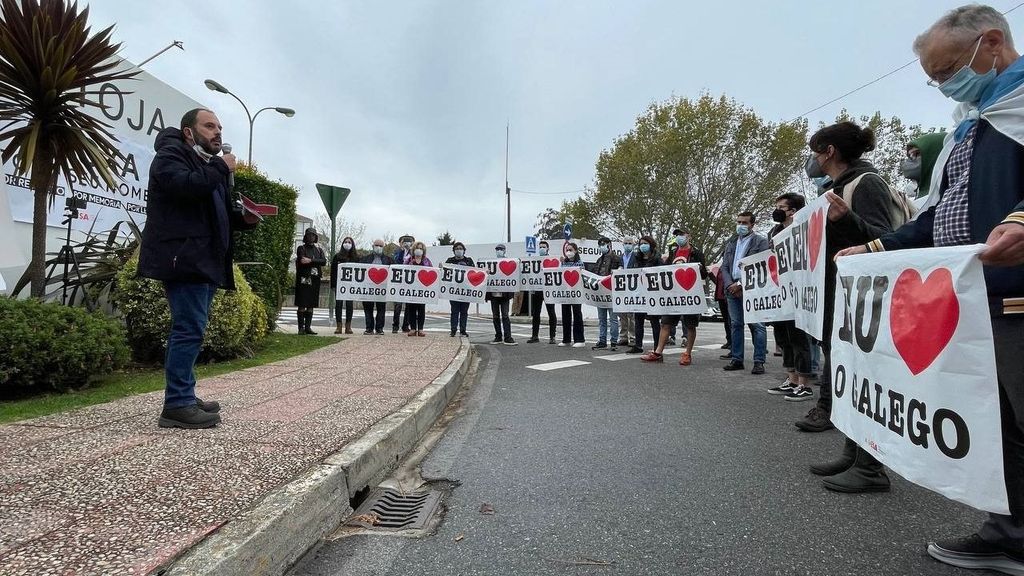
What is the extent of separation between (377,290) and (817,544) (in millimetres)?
9869

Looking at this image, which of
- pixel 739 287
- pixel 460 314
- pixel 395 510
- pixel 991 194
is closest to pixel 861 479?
pixel 991 194

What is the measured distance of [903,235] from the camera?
2.46 m

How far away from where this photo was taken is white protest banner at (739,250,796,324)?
4650 mm

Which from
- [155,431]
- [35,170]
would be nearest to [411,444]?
[155,431]

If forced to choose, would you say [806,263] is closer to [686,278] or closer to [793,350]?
[793,350]

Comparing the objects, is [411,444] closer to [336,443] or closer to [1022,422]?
[336,443]

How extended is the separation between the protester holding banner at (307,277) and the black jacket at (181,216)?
7018 mm

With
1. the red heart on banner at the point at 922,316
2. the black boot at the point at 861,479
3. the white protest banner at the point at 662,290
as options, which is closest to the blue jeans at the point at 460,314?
the white protest banner at the point at 662,290

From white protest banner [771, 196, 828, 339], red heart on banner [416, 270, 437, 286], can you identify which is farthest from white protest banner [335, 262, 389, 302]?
white protest banner [771, 196, 828, 339]

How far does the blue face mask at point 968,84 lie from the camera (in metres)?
2.10

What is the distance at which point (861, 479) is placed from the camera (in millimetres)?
2795

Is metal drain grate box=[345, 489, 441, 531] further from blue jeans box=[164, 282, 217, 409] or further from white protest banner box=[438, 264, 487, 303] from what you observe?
white protest banner box=[438, 264, 487, 303]

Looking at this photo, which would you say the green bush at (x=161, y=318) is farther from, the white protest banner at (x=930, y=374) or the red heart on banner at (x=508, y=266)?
the red heart on banner at (x=508, y=266)

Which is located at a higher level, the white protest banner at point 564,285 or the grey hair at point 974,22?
the grey hair at point 974,22
